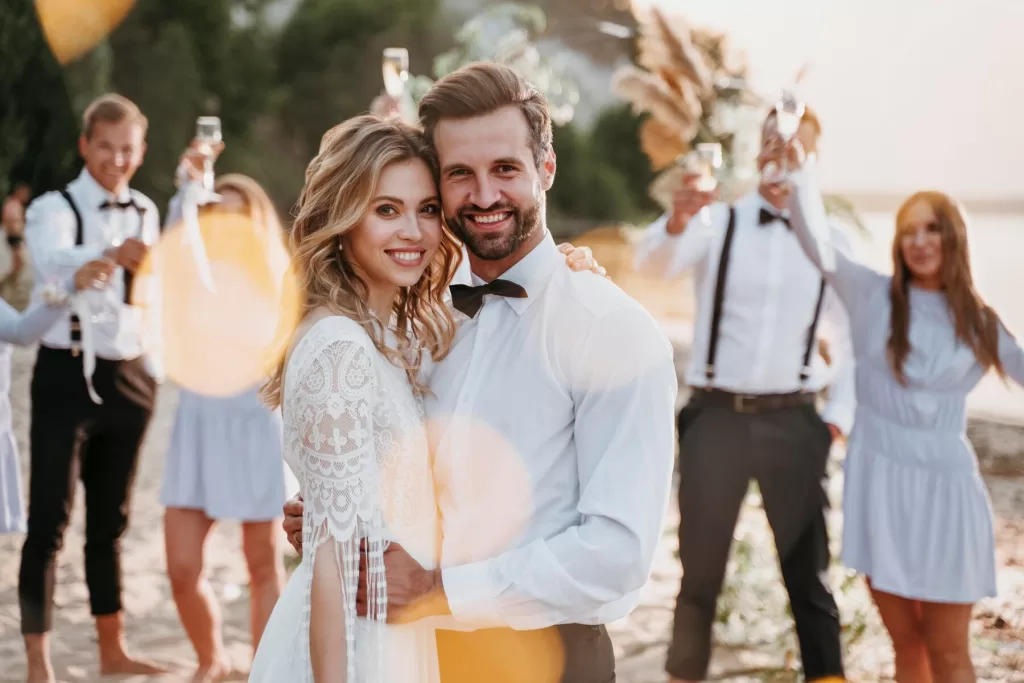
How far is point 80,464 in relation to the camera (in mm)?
4055

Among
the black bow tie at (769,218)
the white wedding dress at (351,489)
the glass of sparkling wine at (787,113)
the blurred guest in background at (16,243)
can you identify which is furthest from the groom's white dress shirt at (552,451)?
the blurred guest in background at (16,243)

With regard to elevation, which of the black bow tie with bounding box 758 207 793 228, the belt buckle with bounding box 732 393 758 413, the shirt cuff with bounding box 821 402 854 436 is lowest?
the shirt cuff with bounding box 821 402 854 436

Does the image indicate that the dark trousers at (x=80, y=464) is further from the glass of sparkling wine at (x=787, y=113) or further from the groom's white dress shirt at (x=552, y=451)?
the glass of sparkling wine at (x=787, y=113)

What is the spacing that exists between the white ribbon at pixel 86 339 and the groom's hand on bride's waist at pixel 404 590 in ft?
8.20

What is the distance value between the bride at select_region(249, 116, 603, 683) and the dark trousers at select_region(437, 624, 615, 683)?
0.07 m

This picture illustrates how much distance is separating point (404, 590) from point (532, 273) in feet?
2.20

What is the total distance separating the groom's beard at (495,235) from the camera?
199cm

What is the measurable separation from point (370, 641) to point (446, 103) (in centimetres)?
106

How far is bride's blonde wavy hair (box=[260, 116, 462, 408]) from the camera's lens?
6.53ft

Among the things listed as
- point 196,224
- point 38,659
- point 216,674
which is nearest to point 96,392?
point 196,224

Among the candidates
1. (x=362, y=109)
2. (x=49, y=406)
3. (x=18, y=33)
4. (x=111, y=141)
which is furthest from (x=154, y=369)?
(x=362, y=109)

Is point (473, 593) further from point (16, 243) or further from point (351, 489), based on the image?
point (16, 243)

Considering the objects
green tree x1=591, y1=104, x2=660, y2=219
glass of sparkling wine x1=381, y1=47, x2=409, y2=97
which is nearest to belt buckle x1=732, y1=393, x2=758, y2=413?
glass of sparkling wine x1=381, y1=47, x2=409, y2=97

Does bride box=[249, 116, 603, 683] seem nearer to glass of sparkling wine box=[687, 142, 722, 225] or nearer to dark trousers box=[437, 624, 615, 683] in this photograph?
dark trousers box=[437, 624, 615, 683]
